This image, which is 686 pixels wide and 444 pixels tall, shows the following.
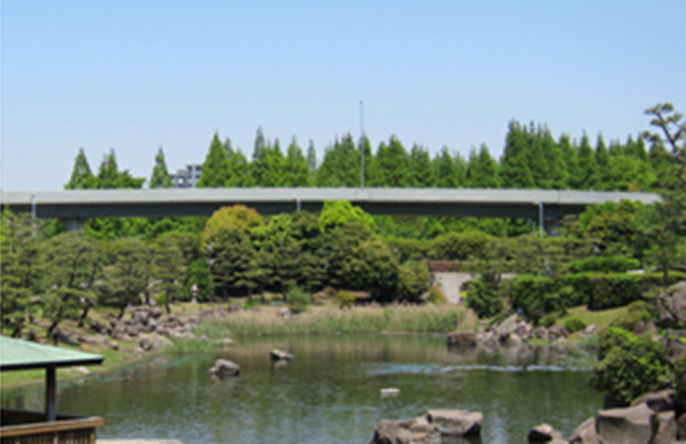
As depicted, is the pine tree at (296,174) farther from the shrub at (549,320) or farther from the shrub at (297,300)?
the shrub at (549,320)

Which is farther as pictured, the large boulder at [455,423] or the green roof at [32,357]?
the large boulder at [455,423]

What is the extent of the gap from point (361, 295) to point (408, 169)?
43936mm

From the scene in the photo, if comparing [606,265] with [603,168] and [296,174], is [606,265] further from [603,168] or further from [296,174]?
[603,168]

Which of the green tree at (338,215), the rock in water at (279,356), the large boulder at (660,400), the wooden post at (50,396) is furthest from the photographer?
the green tree at (338,215)

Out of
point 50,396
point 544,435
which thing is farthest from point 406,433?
point 50,396

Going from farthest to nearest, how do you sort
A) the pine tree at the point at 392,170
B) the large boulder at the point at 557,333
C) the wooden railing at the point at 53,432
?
the pine tree at the point at 392,170, the large boulder at the point at 557,333, the wooden railing at the point at 53,432

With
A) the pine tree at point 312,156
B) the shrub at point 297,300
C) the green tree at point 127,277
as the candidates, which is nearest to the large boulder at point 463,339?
the shrub at point 297,300

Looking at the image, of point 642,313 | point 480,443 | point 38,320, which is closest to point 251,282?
point 38,320

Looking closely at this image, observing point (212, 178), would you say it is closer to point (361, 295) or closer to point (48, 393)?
point (361, 295)

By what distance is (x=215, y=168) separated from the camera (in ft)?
301

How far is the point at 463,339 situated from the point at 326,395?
615 inches

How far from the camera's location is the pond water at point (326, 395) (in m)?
23.8

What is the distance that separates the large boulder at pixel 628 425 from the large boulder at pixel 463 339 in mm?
23428

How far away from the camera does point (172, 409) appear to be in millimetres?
26828
